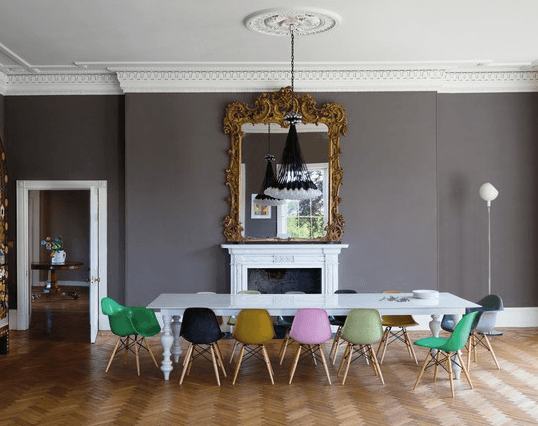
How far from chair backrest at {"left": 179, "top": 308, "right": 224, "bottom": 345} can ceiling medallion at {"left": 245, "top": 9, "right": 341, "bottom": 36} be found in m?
2.95

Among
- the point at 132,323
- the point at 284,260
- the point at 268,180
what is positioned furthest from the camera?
the point at 284,260

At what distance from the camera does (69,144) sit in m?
8.31

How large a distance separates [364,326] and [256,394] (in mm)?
1159

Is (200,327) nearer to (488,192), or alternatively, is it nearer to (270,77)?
(270,77)

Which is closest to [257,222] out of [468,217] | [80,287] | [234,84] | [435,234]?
[234,84]

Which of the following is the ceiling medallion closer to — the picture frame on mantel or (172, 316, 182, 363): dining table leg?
the picture frame on mantel

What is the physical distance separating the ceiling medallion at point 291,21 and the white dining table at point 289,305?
2.85 m

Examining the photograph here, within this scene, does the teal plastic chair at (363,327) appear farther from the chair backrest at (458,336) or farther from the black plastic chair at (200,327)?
the black plastic chair at (200,327)

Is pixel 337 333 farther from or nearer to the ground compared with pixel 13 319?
farther from the ground

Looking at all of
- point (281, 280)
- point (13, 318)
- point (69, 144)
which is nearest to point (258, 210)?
point (281, 280)

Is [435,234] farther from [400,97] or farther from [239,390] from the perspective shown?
[239,390]

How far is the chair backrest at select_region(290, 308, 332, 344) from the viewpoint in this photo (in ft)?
17.9

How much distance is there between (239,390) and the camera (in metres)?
5.32

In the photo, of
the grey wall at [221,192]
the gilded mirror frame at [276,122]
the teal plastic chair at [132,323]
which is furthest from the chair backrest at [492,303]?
the teal plastic chair at [132,323]
